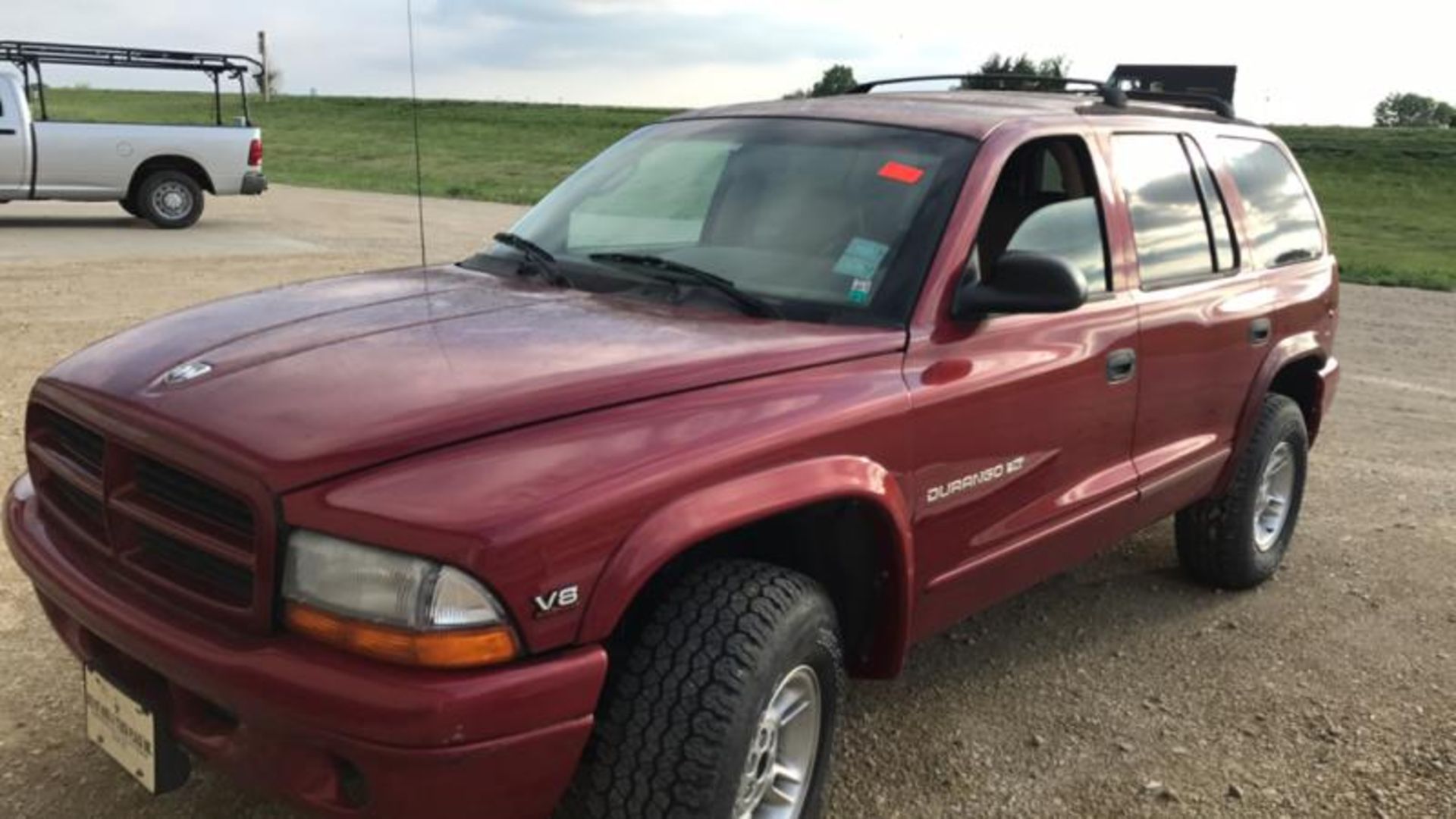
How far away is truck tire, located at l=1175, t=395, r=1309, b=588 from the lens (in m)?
4.54

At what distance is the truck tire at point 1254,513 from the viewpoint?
4543 millimetres

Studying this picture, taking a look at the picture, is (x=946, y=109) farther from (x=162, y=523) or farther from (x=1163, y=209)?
(x=162, y=523)

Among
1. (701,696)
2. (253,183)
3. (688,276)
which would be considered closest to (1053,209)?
(688,276)

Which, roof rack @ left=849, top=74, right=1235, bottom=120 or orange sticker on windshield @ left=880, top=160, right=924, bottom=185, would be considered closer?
orange sticker on windshield @ left=880, top=160, right=924, bottom=185

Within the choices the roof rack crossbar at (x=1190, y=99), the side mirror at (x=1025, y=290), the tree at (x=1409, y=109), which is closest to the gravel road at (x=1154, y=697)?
the side mirror at (x=1025, y=290)

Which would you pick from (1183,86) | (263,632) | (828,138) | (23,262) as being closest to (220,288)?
(23,262)

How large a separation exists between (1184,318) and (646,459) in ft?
7.60

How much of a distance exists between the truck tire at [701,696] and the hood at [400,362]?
43 cm

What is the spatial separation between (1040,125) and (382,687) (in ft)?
8.13

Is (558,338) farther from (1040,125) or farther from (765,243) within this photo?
(1040,125)

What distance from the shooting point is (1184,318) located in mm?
3908

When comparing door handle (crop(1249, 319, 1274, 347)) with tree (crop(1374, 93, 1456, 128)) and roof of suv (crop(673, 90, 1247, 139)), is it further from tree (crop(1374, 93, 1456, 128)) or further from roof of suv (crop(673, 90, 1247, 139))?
tree (crop(1374, 93, 1456, 128))

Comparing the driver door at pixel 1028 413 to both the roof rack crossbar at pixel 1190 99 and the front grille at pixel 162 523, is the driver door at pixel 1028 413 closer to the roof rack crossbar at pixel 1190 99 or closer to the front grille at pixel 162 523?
the roof rack crossbar at pixel 1190 99

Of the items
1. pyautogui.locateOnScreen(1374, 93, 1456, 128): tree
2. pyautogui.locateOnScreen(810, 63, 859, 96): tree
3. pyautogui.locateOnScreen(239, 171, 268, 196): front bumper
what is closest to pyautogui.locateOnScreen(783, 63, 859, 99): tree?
pyautogui.locateOnScreen(810, 63, 859, 96): tree
